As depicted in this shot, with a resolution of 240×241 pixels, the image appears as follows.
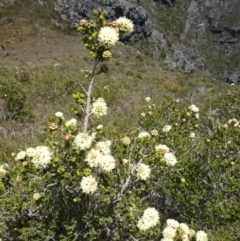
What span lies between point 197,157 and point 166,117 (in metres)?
1.80

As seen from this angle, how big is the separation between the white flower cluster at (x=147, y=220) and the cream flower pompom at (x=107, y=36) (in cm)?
167

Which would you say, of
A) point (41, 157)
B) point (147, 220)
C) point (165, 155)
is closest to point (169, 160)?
point (165, 155)

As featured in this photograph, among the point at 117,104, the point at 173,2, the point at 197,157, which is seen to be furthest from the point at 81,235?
the point at 173,2

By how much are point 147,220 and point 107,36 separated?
1.79 metres

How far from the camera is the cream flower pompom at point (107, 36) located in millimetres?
3219

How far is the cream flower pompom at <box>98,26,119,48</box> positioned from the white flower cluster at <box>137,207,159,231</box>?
5.50ft

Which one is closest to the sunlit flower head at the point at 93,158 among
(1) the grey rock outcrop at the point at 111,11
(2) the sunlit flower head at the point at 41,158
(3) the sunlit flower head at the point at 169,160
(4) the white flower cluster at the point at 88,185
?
(4) the white flower cluster at the point at 88,185

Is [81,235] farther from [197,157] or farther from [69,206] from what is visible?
[197,157]

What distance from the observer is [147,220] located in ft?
11.0

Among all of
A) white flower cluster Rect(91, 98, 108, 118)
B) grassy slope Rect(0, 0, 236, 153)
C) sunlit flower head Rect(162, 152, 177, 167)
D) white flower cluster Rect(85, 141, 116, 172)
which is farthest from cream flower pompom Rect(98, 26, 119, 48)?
sunlit flower head Rect(162, 152, 177, 167)

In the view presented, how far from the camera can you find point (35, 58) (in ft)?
69.7

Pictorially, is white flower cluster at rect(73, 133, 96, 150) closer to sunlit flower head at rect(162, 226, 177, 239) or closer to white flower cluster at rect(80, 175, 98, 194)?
white flower cluster at rect(80, 175, 98, 194)

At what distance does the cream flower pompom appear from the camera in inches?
127

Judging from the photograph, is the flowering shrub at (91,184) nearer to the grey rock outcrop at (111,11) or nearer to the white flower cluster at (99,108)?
the white flower cluster at (99,108)
